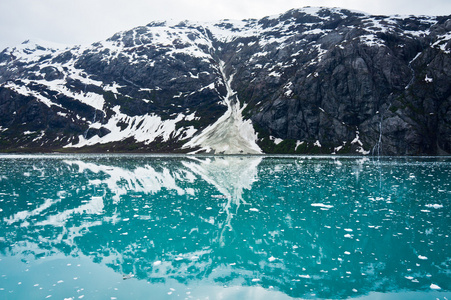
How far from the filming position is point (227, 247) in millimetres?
13633

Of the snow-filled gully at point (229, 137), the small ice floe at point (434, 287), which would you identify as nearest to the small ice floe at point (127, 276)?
the small ice floe at point (434, 287)

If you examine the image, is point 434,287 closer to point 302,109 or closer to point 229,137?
point 229,137

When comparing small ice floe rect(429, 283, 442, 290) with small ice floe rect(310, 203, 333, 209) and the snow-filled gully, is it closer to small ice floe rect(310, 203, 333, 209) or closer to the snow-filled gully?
small ice floe rect(310, 203, 333, 209)

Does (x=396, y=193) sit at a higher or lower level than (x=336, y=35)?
lower

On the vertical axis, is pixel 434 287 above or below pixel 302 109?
below

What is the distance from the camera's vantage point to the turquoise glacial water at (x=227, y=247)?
9.88 meters

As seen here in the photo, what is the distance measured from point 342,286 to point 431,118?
13559 cm

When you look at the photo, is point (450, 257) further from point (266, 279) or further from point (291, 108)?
point (291, 108)

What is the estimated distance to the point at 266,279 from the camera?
10.5 m

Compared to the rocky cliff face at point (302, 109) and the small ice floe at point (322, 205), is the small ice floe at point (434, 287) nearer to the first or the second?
the small ice floe at point (322, 205)

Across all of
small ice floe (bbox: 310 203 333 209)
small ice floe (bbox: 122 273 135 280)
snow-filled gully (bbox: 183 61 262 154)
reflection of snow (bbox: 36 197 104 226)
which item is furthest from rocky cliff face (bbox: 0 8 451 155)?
small ice floe (bbox: 122 273 135 280)

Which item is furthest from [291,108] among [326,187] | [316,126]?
[326,187]

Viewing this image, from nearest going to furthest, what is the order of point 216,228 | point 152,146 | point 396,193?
point 216,228
point 396,193
point 152,146

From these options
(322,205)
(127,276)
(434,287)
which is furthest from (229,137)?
(434,287)
